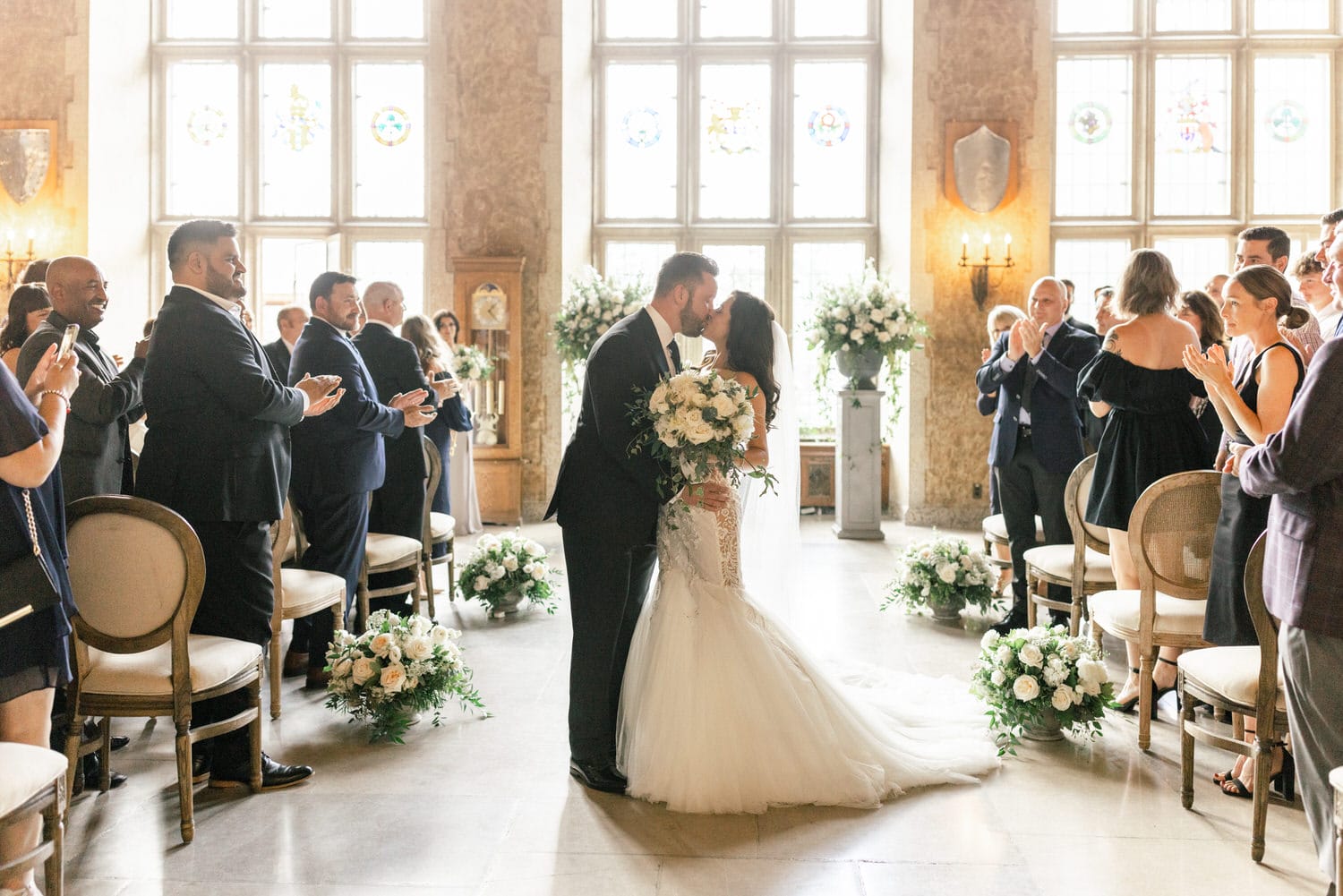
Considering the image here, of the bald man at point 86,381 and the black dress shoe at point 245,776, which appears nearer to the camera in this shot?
the black dress shoe at point 245,776

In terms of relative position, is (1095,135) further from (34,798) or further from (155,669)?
(34,798)

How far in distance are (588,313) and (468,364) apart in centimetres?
109

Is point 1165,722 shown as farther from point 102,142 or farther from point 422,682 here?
point 102,142

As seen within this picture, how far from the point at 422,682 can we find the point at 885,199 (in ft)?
25.3

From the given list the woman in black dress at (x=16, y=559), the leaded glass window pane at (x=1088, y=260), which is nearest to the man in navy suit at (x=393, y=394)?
the woman in black dress at (x=16, y=559)

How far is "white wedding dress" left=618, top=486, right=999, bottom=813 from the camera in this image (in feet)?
11.0

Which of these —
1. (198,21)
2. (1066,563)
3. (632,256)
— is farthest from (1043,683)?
(198,21)

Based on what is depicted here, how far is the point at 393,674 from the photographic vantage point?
396cm

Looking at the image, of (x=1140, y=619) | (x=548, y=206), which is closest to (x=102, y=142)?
(x=548, y=206)

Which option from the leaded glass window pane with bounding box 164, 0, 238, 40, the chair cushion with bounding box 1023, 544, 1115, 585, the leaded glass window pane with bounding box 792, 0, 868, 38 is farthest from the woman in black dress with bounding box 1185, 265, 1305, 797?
the leaded glass window pane with bounding box 164, 0, 238, 40

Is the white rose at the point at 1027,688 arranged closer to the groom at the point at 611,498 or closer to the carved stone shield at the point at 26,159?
the groom at the point at 611,498

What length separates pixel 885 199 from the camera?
10344mm

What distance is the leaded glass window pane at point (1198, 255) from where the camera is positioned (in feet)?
33.0

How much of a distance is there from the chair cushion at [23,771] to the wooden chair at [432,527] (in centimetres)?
328
